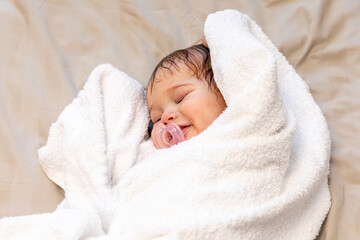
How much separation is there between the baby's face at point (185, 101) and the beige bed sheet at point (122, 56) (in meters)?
0.20

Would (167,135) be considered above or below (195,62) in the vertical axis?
below

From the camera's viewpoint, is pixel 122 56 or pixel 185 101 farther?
pixel 122 56

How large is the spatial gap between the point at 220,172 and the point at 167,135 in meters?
0.23

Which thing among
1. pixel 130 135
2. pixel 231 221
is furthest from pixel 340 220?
pixel 130 135

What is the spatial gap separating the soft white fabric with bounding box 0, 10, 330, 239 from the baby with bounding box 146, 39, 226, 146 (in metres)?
0.06

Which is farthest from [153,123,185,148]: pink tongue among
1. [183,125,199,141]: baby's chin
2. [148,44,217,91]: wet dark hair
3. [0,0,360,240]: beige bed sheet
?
[0,0,360,240]: beige bed sheet

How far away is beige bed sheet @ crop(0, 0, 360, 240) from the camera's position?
1.14 meters

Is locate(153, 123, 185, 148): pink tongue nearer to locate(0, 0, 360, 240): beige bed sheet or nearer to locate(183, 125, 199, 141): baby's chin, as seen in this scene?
locate(183, 125, 199, 141): baby's chin

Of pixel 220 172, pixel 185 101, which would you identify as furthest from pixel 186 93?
pixel 220 172

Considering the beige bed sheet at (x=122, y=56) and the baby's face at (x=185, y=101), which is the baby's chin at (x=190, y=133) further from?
the beige bed sheet at (x=122, y=56)

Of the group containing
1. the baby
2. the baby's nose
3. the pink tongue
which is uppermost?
the baby

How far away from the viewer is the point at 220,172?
942mm

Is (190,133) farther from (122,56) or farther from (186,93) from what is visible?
(122,56)

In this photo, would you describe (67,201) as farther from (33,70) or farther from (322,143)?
(322,143)
